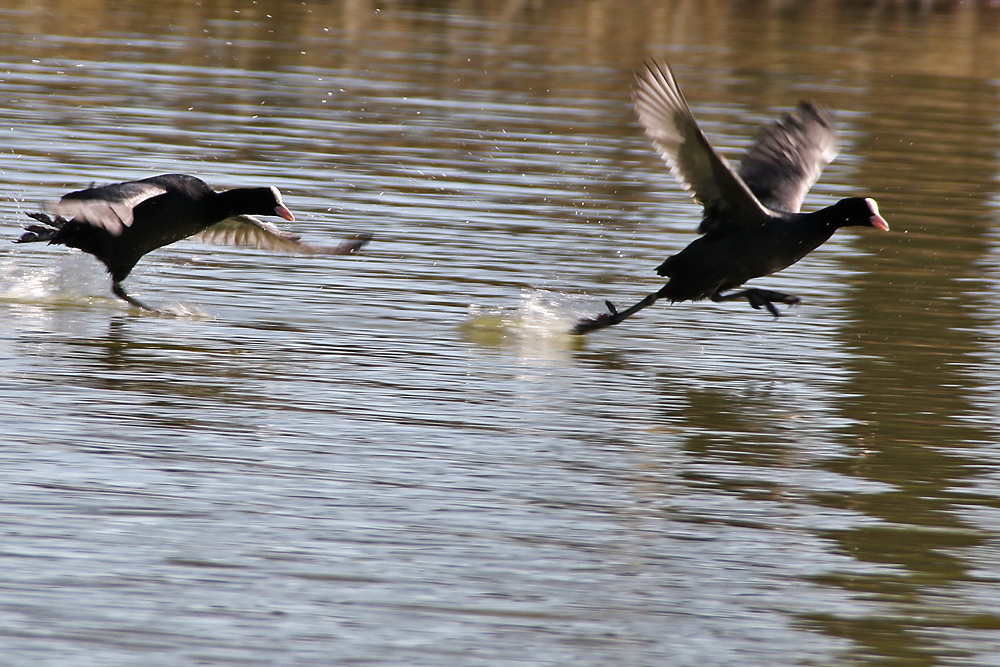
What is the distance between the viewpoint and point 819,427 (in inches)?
301

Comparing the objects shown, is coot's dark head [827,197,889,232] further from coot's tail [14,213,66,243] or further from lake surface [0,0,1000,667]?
coot's tail [14,213,66,243]

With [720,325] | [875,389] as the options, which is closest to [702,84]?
[720,325]

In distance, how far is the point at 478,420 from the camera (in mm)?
7312

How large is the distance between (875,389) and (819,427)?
35.3 inches

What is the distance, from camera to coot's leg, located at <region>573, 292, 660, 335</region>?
30.0 ft

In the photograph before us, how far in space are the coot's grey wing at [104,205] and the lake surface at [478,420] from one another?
0.68 meters

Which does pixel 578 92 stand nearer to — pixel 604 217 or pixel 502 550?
pixel 604 217

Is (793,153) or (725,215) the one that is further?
(793,153)

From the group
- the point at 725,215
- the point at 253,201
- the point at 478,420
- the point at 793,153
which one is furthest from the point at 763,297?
the point at 253,201

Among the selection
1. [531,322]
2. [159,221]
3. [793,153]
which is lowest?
[531,322]

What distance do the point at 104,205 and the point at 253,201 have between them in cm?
126

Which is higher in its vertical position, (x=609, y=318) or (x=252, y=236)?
(x=252, y=236)

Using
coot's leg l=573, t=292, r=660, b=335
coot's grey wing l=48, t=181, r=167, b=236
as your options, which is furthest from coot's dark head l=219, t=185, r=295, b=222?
coot's leg l=573, t=292, r=660, b=335

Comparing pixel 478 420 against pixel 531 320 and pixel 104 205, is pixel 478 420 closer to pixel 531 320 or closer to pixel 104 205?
pixel 104 205
